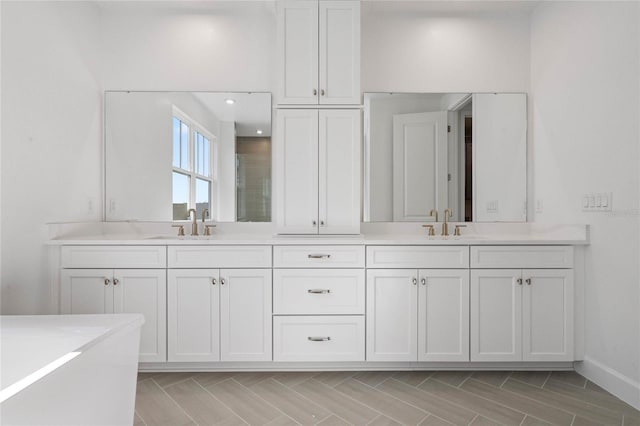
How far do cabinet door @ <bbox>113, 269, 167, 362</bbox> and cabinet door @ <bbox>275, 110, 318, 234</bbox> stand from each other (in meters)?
0.84

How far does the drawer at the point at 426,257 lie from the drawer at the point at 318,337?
413mm

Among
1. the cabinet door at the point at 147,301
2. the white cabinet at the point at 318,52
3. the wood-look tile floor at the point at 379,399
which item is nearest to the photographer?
the wood-look tile floor at the point at 379,399

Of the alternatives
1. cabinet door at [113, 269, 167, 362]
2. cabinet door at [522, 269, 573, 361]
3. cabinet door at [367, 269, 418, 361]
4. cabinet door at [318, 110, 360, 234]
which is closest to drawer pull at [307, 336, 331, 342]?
cabinet door at [367, 269, 418, 361]

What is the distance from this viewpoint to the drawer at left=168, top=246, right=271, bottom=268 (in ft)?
7.21

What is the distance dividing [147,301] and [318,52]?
1.95m

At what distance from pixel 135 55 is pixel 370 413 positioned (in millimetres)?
2957

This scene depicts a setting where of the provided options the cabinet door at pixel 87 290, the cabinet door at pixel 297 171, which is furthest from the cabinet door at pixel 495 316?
the cabinet door at pixel 87 290

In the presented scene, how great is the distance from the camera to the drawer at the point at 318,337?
2.19 meters

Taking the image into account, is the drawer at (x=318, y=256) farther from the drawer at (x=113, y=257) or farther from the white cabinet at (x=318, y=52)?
the white cabinet at (x=318, y=52)

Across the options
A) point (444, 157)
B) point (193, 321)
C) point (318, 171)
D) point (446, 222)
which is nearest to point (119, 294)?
point (193, 321)

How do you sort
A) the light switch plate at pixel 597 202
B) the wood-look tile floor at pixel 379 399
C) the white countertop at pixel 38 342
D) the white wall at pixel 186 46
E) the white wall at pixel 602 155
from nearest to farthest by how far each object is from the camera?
the white countertop at pixel 38 342 → the wood-look tile floor at pixel 379 399 → the white wall at pixel 602 155 → the light switch plate at pixel 597 202 → the white wall at pixel 186 46

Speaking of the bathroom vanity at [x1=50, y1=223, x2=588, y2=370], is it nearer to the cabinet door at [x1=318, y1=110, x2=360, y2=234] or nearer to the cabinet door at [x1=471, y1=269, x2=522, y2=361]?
the cabinet door at [x1=471, y1=269, x2=522, y2=361]

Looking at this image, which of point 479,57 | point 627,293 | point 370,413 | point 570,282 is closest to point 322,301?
point 370,413

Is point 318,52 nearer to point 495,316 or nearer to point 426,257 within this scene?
point 426,257
